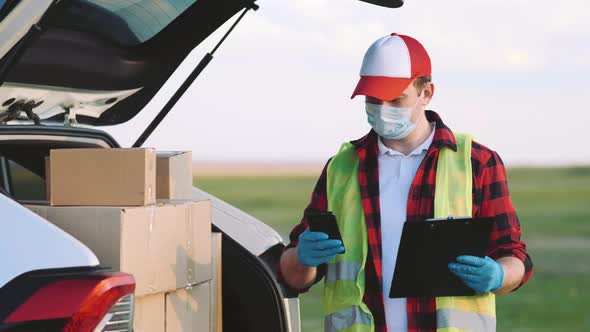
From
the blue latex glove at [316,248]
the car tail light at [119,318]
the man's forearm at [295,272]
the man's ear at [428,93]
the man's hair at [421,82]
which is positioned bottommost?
the car tail light at [119,318]

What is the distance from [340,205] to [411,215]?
253 mm

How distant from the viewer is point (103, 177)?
3502 mm

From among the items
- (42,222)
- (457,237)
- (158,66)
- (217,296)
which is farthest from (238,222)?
(42,222)

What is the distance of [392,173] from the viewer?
3.79 meters

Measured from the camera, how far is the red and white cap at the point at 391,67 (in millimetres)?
3758

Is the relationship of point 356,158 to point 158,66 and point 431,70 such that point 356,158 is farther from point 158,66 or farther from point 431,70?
point 158,66

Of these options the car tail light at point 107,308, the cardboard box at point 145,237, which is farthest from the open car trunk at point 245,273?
the car tail light at point 107,308

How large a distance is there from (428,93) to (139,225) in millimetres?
1056

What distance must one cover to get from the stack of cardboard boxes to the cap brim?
610mm

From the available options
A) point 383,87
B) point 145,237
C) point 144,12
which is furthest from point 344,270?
point 144,12

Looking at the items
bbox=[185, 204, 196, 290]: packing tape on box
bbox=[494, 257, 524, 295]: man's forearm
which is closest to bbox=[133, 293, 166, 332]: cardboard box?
bbox=[185, 204, 196, 290]: packing tape on box

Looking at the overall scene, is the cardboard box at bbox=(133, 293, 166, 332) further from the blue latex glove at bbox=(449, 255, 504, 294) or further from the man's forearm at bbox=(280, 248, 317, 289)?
the blue latex glove at bbox=(449, 255, 504, 294)

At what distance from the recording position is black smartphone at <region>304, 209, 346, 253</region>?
3605mm

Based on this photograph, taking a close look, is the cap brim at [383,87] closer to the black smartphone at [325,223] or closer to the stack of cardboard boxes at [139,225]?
the black smartphone at [325,223]
